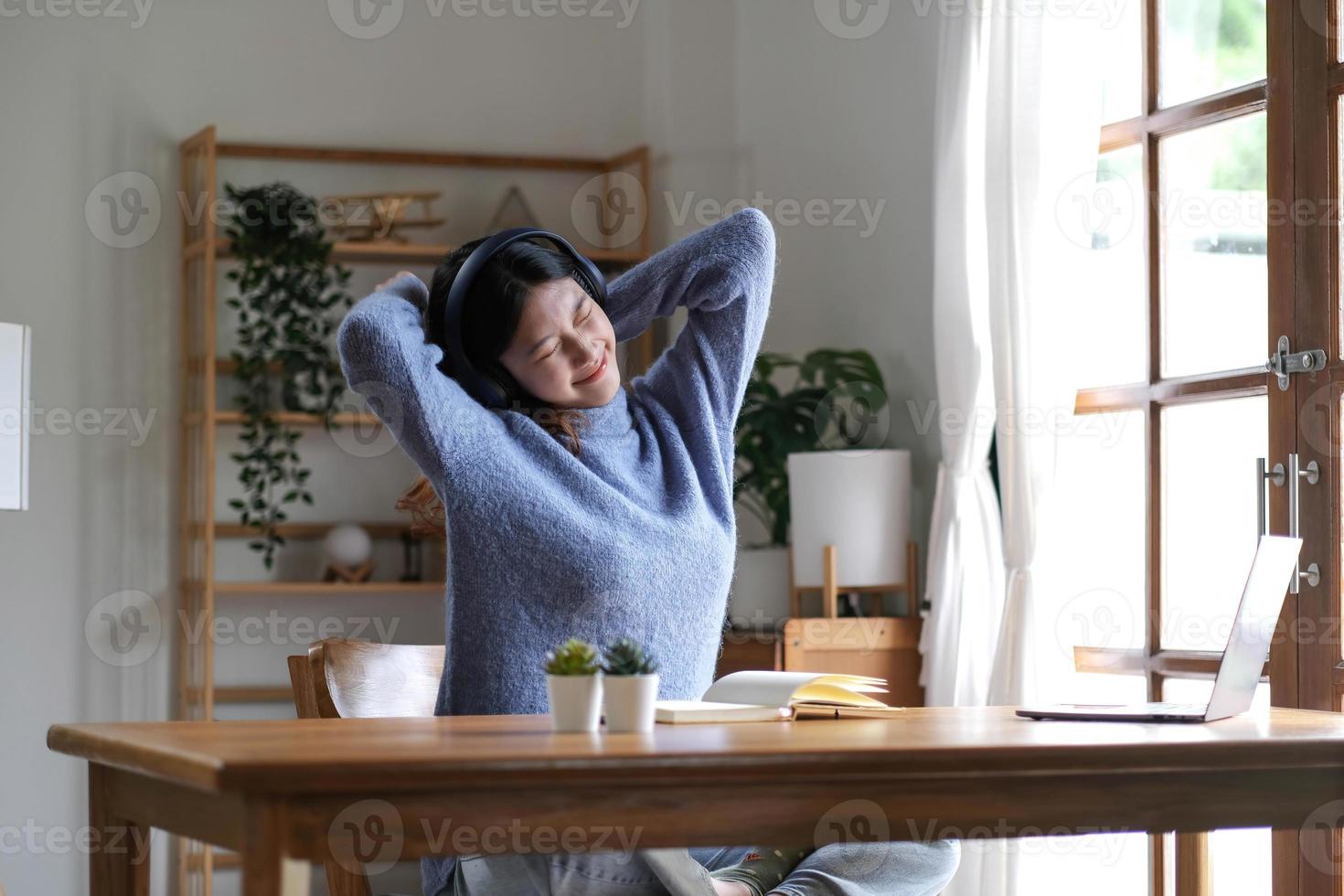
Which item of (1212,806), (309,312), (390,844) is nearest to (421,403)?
(390,844)

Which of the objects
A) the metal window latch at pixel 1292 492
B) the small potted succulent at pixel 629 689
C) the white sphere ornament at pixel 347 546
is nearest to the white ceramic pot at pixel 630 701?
the small potted succulent at pixel 629 689

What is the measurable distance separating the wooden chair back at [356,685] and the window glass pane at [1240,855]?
1.49 metres

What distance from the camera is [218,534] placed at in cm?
431

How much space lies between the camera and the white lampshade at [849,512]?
3.40 meters

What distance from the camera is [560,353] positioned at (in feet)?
5.82

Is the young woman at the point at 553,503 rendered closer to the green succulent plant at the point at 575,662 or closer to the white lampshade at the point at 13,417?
the green succulent plant at the point at 575,662

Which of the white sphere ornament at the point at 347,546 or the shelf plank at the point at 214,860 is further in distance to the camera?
the white sphere ornament at the point at 347,546

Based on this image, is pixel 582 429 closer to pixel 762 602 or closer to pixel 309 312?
pixel 762 602

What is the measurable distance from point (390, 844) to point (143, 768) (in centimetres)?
25

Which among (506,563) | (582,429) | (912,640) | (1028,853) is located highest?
(582,429)

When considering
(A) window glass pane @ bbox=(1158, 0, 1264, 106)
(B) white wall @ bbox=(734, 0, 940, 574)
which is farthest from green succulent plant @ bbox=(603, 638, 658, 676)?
(B) white wall @ bbox=(734, 0, 940, 574)

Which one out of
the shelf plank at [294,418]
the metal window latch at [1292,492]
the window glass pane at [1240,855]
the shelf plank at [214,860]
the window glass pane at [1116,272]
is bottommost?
the shelf plank at [214,860]

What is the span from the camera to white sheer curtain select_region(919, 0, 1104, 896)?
9.98 ft

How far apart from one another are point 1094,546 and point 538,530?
6.05 ft
